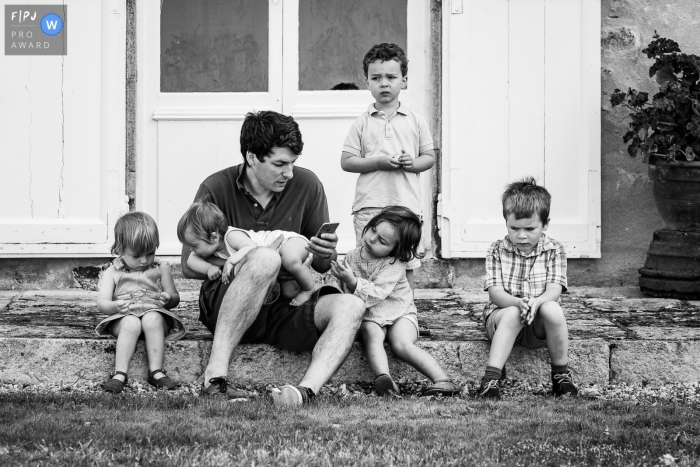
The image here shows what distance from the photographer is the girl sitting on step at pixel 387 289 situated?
166 inches

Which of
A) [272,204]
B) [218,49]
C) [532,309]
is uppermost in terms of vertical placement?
[218,49]

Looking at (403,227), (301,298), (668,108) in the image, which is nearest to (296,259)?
(301,298)

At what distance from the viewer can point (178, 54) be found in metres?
6.19

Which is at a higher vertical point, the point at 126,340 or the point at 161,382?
the point at 126,340

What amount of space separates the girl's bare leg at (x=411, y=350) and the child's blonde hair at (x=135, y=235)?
1081 millimetres

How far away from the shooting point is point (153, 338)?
4.27 meters

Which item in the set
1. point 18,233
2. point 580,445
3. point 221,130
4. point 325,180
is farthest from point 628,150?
point 18,233

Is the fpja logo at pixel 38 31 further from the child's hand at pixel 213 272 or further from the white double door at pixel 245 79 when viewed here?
the child's hand at pixel 213 272

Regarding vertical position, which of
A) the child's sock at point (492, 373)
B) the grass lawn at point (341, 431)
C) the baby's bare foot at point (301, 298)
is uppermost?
the baby's bare foot at point (301, 298)

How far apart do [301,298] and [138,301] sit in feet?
2.26

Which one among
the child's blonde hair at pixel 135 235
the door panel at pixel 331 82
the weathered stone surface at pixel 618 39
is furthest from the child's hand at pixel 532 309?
the weathered stone surface at pixel 618 39

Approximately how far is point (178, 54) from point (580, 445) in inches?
150

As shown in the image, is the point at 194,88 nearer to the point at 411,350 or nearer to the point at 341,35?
the point at 341,35

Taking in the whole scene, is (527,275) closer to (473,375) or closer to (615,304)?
(473,375)
